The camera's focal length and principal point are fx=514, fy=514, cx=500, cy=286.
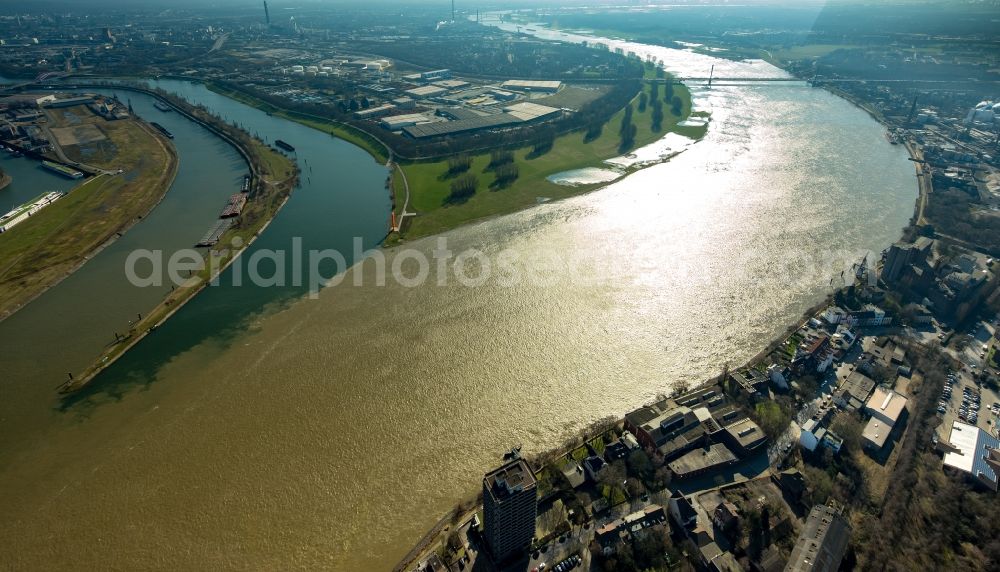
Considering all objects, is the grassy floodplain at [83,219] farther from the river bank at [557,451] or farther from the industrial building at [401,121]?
the river bank at [557,451]

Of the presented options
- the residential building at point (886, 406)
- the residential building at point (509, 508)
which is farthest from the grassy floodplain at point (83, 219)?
the residential building at point (886, 406)

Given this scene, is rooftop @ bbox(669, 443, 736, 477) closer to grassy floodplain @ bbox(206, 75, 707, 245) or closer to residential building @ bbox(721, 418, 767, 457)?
residential building @ bbox(721, 418, 767, 457)

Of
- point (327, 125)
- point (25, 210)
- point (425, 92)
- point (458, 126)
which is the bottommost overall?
point (25, 210)

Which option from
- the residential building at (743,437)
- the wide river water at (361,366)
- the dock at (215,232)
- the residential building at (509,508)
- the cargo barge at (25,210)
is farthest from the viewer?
the cargo barge at (25,210)

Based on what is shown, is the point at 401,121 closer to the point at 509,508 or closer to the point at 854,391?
the point at 854,391

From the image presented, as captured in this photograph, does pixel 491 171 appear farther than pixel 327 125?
No

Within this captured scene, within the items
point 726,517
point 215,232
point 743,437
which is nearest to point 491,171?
point 215,232
